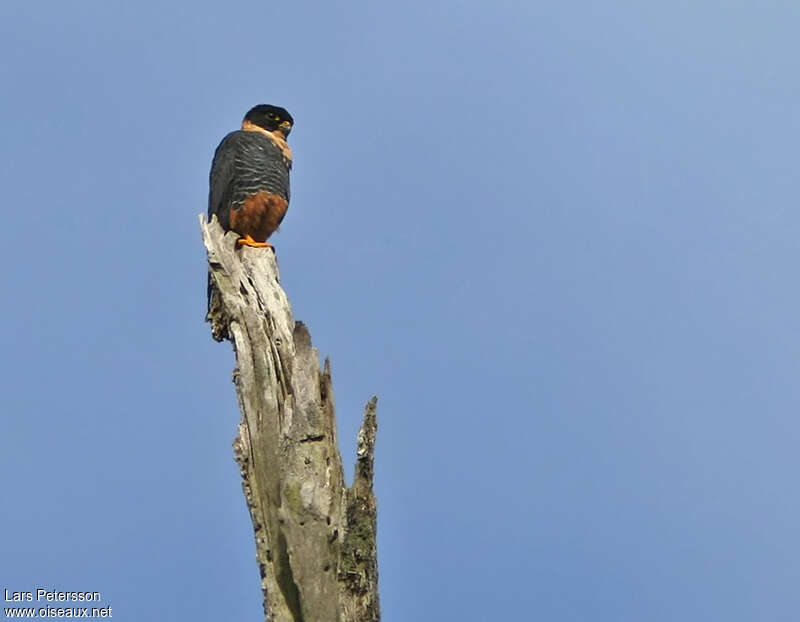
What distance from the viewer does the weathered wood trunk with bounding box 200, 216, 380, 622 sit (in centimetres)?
625

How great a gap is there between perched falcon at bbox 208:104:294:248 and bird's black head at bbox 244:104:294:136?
0.16 metres

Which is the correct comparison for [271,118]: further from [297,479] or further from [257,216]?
[297,479]

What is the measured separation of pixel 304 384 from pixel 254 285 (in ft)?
4.48

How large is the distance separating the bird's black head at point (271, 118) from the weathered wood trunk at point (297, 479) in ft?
12.2

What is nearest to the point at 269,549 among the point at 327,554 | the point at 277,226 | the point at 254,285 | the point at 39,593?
the point at 327,554

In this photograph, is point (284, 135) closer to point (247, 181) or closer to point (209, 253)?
point (247, 181)

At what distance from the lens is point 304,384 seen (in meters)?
6.86

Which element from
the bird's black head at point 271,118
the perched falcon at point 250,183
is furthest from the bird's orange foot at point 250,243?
the bird's black head at point 271,118

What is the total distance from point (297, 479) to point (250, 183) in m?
4.24

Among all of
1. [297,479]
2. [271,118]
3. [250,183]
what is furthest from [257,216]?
[297,479]

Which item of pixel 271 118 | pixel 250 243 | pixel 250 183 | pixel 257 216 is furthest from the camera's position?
pixel 271 118

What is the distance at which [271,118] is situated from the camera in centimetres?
1089

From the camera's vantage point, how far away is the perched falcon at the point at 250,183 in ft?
32.3

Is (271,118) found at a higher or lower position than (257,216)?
higher
